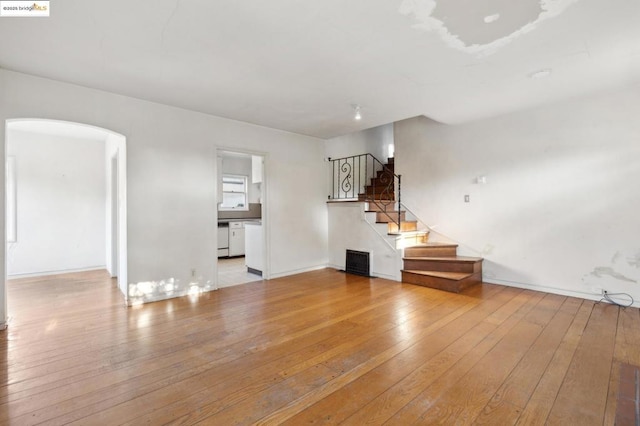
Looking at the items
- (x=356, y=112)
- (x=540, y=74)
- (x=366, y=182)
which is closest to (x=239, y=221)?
(x=366, y=182)

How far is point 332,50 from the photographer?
8.56 feet

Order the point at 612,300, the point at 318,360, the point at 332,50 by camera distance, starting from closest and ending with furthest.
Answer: the point at 318,360 → the point at 332,50 → the point at 612,300

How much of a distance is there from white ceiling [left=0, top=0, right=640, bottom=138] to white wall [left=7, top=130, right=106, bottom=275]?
3311mm

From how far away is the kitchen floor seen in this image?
507cm

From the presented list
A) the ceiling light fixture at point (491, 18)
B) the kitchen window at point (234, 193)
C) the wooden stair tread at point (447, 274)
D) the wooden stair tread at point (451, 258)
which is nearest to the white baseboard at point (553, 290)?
the wooden stair tread at point (451, 258)

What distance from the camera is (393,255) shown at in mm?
5070

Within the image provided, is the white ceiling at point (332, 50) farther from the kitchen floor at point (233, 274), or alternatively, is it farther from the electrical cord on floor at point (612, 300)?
the kitchen floor at point (233, 274)

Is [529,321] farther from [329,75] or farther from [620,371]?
[329,75]

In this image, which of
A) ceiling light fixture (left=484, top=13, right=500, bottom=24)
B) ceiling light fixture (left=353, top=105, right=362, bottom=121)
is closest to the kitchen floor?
ceiling light fixture (left=353, top=105, right=362, bottom=121)

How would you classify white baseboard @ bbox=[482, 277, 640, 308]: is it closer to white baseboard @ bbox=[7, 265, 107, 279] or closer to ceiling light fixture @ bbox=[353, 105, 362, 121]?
ceiling light fixture @ bbox=[353, 105, 362, 121]

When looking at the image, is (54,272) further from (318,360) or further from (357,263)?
(318,360)

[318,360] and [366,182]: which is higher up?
[366,182]

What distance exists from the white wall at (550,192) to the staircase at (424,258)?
33cm

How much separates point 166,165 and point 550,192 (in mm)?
5497
